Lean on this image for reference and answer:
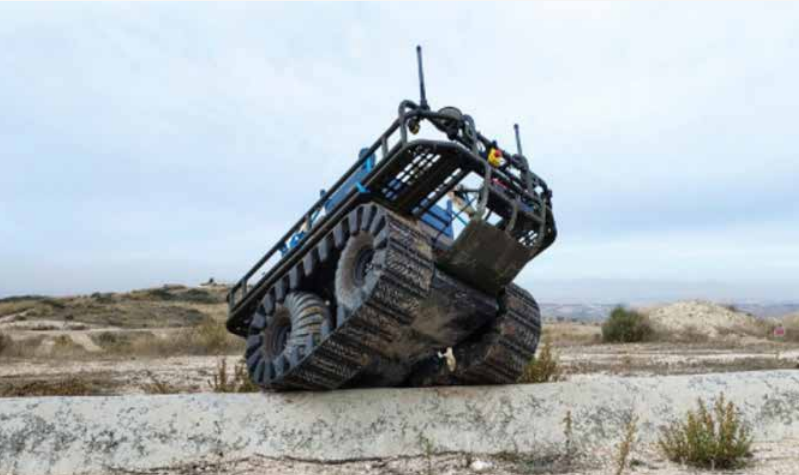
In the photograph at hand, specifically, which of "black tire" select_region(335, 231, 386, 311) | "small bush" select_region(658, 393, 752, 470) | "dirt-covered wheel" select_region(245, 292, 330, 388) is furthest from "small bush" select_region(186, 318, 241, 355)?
"small bush" select_region(658, 393, 752, 470)

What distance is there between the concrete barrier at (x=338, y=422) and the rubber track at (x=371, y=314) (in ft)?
1.11

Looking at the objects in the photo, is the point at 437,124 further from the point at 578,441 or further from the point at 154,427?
the point at 154,427

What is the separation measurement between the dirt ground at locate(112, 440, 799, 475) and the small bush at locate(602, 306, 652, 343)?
19.6 metres

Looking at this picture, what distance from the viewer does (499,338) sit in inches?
301

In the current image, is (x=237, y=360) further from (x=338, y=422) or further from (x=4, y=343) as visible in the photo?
(x=338, y=422)

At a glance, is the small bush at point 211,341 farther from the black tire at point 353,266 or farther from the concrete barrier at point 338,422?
the black tire at point 353,266

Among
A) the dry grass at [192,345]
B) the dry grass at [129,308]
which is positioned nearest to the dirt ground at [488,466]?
the dry grass at [192,345]

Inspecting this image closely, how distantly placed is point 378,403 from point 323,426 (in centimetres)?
59

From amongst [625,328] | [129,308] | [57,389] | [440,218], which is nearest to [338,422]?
[440,218]

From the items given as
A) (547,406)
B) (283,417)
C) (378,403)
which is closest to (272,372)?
(283,417)

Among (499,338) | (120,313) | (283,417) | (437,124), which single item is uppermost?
(120,313)

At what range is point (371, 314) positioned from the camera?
636 centimetres

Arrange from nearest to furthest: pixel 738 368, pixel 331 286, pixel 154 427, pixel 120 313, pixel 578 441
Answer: pixel 154 427
pixel 578 441
pixel 331 286
pixel 738 368
pixel 120 313

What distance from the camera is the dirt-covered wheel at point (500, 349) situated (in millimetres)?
7684
